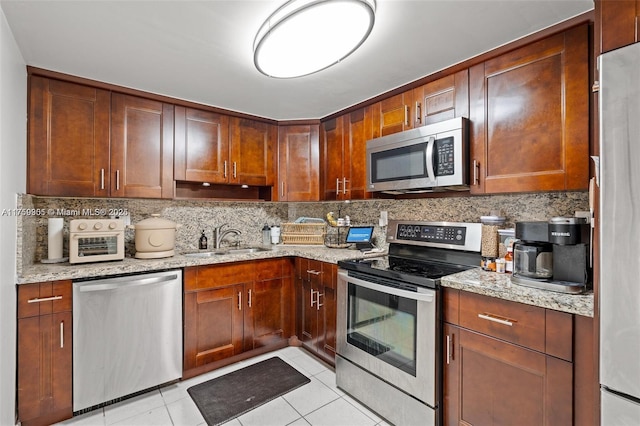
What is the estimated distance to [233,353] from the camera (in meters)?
2.56

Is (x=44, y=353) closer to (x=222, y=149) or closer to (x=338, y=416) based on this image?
(x=338, y=416)

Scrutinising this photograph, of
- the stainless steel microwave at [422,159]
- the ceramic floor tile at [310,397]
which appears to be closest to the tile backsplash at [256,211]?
the stainless steel microwave at [422,159]

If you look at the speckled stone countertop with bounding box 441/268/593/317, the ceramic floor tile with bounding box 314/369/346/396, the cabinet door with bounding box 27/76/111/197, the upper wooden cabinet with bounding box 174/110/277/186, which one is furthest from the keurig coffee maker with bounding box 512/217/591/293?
the cabinet door with bounding box 27/76/111/197

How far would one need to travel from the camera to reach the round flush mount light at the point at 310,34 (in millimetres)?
1278

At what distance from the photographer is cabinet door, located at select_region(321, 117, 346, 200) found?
2.92 m

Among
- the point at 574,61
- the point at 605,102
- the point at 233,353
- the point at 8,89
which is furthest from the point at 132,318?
the point at 574,61

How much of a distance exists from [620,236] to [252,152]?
2730 mm

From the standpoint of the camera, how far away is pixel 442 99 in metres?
2.10

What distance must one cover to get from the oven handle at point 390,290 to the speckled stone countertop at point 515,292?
114 millimetres

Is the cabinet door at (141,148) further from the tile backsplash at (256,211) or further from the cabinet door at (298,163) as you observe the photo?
the cabinet door at (298,163)

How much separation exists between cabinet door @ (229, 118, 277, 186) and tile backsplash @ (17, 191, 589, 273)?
0.35m

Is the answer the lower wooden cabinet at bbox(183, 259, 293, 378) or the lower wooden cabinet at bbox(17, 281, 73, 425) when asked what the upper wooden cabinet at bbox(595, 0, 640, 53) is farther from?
the lower wooden cabinet at bbox(17, 281, 73, 425)

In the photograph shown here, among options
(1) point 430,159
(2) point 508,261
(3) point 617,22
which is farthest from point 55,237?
(3) point 617,22

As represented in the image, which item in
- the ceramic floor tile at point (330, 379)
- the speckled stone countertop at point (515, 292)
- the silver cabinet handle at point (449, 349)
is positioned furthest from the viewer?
the ceramic floor tile at point (330, 379)
